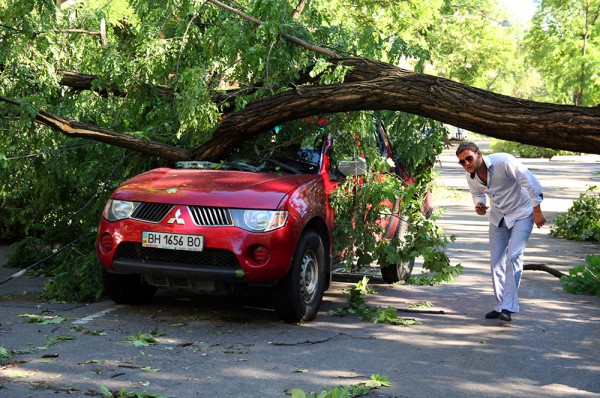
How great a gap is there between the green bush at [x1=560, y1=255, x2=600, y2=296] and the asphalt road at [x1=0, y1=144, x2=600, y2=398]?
8.2 inches

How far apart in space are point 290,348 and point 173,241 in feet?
4.52

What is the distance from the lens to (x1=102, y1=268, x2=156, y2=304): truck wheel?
7.86m

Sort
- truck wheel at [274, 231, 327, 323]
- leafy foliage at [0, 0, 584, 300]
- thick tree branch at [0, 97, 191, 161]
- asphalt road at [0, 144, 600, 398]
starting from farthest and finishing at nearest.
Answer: thick tree branch at [0, 97, 191, 161] → leafy foliage at [0, 0, 584, 300] → truck wheel at [274, 231, 327, 323] → asphalt road at [0, 144, 600, 398]

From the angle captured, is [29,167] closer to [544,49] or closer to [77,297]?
[77,297]

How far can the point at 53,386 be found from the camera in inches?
210

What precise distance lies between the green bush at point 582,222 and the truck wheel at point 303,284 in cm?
827

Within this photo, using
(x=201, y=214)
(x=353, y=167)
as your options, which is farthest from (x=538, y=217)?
(x=201, y=214)

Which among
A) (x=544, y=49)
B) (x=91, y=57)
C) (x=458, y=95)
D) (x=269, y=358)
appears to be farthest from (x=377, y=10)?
(x=269, y=358)

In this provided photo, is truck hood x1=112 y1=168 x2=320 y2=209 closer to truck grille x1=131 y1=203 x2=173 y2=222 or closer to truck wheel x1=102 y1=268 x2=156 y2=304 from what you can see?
truck grille x1=131 y1=203 x2=173 y2=222

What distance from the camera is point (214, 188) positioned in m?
7.41

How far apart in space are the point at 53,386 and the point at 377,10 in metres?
25.7

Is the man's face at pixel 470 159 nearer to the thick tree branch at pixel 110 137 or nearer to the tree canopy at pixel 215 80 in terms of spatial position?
the tree canopy at pixel 215 80

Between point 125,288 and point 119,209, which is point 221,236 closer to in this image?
point 119,209

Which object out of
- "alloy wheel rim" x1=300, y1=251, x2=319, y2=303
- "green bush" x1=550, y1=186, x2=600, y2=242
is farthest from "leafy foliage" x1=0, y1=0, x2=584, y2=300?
"green bush" x1=550, y1=186, x2=600, y2=242
